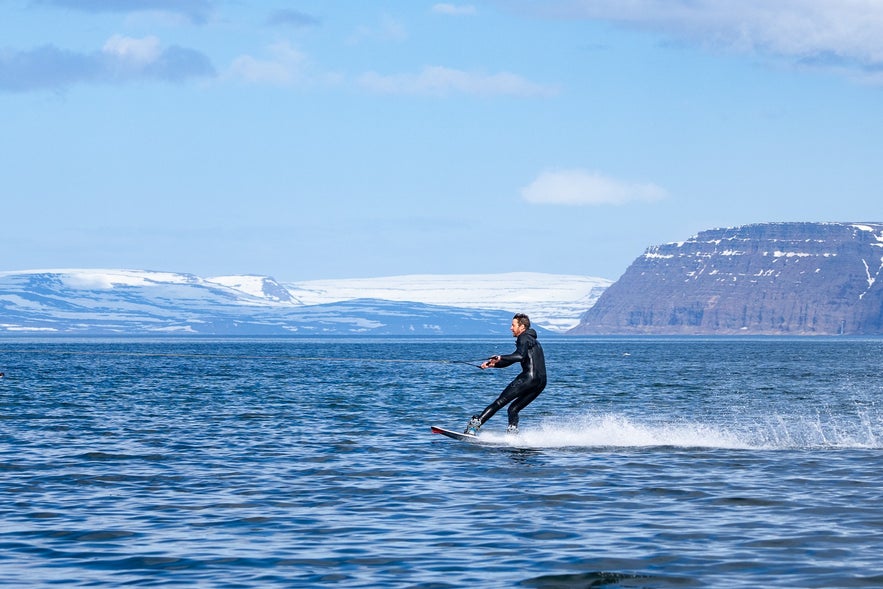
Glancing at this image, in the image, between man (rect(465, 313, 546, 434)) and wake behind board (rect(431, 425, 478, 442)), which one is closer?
man (rect(465, 313, 546, 434))

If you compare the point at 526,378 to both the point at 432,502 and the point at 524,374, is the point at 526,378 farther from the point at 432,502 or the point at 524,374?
the point at 432,502

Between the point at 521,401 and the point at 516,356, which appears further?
the point at 521,401

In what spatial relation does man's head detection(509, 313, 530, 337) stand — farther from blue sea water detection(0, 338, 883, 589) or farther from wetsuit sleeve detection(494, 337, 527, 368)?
blue sea water detection(0, 338, 883, 589)

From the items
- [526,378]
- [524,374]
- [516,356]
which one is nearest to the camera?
[516,356]

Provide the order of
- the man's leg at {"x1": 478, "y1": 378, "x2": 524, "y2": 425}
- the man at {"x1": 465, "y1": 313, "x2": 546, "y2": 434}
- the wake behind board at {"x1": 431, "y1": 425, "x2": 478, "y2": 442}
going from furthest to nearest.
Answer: the wake behind board at {"x1": 431, "y1": 425, "x2": 478, "y2": 442}, the man's leg at {"x1": 478, "y1": 378, "x2": 524, "y2": 425}, the man at {"x1": 465, "y1": 313, "x2": 546, "y2": 434}

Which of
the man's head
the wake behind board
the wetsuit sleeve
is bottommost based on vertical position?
the wake behind board

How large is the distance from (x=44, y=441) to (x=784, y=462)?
1752cm

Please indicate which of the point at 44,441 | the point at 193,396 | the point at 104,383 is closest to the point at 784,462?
the point at 44,441

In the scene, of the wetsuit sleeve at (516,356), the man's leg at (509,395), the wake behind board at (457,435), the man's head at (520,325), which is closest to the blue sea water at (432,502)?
the wake behind board at (457,435)

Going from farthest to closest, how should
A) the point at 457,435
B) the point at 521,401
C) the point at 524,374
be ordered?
the point at 457,435 < the point at 521,401 < the point at 524,374

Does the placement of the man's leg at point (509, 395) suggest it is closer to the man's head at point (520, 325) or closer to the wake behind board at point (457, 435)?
the man's head at point (520, 325)

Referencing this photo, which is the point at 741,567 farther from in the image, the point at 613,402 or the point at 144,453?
the point at 613,402

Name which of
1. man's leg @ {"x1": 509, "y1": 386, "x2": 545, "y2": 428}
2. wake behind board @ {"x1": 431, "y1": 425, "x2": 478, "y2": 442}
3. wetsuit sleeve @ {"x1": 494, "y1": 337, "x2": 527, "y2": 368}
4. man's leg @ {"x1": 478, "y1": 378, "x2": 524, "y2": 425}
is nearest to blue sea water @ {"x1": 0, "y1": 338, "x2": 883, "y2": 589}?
wake behind board @ {"x1": 431, "y1": 425, "x2": 478, "y2": 442}

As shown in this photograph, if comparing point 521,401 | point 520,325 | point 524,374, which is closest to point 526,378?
point 524,374
